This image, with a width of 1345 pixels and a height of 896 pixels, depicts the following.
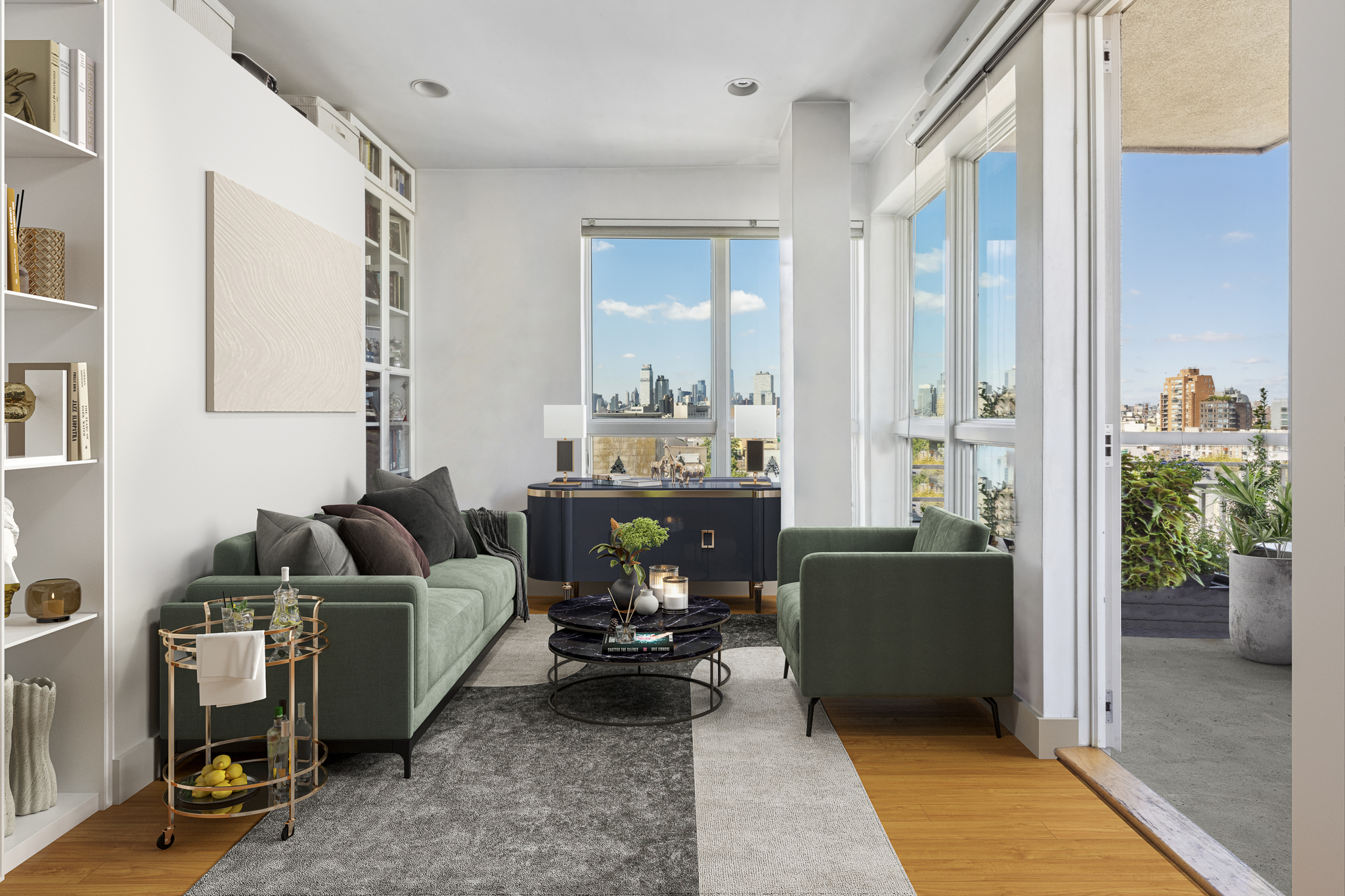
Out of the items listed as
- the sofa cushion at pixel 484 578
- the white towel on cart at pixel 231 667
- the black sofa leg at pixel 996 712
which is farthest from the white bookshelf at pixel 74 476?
the black sofa leg at pixel 996 712

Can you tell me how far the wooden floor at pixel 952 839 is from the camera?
199 centimetres

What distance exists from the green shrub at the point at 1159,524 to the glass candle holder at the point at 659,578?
7.59ft

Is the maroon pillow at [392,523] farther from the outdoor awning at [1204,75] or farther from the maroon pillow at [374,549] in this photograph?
the outdoor awning at [1204,75]

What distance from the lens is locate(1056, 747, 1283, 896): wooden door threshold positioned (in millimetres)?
1951

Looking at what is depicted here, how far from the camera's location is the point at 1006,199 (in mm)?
3631

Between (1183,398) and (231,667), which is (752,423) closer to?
(1183,398)

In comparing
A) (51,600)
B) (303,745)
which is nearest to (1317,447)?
(303,745)

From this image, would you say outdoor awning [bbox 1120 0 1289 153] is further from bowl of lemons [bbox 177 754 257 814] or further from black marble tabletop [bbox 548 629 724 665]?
bowl of lemons [bbox 177 754 257 814]

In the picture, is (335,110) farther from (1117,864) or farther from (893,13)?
(1117,864)

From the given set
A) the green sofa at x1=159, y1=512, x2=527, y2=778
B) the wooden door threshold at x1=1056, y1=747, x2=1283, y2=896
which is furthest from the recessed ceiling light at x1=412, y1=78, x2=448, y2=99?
the wooden door threshold at x1=1056, y1=747, x2=1283, y2=896

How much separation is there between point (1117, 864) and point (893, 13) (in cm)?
338

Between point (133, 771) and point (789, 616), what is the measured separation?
7.88 feet

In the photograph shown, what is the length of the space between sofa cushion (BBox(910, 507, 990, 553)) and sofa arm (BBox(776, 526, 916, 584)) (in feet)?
0.27

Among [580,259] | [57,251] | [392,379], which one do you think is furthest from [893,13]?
[392,379]
